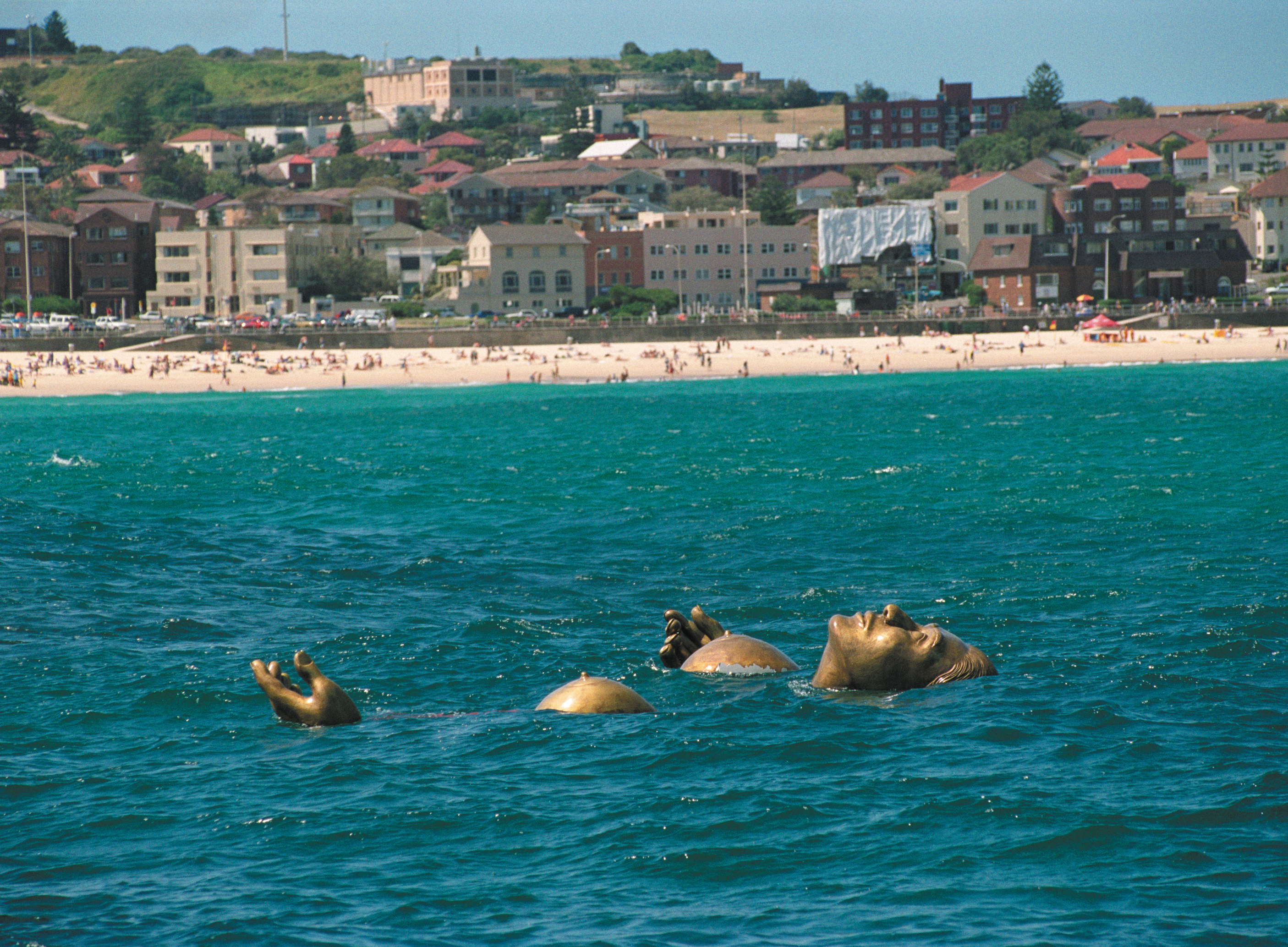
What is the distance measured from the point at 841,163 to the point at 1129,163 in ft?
95.8

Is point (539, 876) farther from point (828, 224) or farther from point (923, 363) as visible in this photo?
point (828, 224)

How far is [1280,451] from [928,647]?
28.8 m

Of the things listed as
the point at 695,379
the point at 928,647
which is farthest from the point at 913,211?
the point at 928,647

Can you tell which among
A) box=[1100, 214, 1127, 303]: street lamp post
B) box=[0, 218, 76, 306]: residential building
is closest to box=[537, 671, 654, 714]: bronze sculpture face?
box=[1100, 214, 1127, 303]: street lamp post

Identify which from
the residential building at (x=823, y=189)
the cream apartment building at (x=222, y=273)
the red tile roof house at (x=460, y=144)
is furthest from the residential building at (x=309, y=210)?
the red tile roof house at (x=460, y=144)

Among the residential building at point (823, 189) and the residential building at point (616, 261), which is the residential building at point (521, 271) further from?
the residential building at point (823, 189)

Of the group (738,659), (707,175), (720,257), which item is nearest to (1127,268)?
(720,257)

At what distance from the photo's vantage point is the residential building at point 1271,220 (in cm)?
11000

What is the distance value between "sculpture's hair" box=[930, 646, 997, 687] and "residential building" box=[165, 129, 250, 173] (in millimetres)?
164886

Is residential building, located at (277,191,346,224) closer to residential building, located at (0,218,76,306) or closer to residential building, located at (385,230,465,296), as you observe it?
residential building, located at (385,230,465,296)

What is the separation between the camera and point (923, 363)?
78.2 metres

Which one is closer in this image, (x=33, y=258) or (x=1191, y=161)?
(x=33, y=258)

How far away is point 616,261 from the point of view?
10294 cm

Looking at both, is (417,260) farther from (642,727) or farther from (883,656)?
(642,727)
